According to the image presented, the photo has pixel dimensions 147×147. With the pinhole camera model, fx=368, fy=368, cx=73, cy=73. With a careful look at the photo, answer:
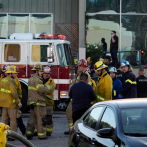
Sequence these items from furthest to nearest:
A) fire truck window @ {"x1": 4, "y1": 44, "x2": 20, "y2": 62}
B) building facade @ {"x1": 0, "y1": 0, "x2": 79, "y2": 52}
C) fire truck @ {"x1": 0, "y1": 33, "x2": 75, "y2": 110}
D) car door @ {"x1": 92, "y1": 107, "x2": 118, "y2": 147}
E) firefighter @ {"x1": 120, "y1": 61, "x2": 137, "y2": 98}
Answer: building facade @ {"x1": 0, "y1": 0, "x2": 79, "y2": 52}
fire truck window @ {"x1": 4, "y1": 44, "x2": 20, "y2": 62}
fire truck @ {"x1": 0, "y1": 33, "x2": 75, "y2": 110}
firefighter @ {"x1": 120, "y1": 61, "x2": 137, "y2": 98}
car door @ {"x1": 92, "y1": 107, "x2": 118, "y2": 147}

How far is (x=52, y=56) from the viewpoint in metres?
12.1

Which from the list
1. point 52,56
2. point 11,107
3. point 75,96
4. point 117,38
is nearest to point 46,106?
point 11,107

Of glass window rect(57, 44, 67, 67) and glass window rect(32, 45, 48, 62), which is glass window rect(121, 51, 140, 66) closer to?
glass window rect(57, 44, 67, 67)

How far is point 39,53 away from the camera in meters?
12.5

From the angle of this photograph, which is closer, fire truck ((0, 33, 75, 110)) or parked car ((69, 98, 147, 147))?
parked car ((69, 98, 147, 147))

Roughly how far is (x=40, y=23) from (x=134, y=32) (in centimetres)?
530

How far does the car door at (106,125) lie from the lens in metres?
4.39

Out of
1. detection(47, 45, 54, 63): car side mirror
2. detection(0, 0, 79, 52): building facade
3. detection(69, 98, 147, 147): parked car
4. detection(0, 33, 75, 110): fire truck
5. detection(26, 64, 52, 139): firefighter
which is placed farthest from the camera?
detection(0, 0, 79, 52): building facade

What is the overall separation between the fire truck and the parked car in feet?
23.4

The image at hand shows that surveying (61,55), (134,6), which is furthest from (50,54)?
(134,6)

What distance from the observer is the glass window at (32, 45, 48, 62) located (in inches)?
490

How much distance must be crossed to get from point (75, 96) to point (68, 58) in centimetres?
538

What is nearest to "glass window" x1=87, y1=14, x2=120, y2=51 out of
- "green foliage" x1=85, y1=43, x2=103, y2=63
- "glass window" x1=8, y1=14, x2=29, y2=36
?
"green foliage" x1=85, y1=43, x2=103, y2=63

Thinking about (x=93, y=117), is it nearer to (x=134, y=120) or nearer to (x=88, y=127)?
(x=88, y=127)
